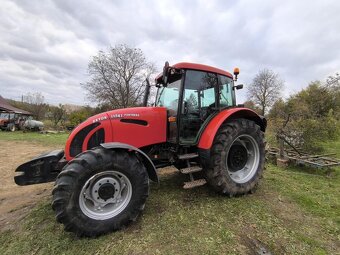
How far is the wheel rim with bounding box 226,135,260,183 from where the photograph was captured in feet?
12.8

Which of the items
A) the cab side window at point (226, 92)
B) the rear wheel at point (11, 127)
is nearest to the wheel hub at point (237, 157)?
the cab side window at point (226, 92)

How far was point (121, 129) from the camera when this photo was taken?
3.27 m

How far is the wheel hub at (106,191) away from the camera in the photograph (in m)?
2.70

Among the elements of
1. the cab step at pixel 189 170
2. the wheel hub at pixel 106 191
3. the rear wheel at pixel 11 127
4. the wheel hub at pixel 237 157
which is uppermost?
the rear wheel at pixel 11 127

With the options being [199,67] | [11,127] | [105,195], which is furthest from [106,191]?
[11,127]

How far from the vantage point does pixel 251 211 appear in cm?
324

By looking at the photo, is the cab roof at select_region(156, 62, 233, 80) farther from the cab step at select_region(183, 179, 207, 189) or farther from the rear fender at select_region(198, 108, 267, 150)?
the cab step at select_region(183, 179, 207, 189)

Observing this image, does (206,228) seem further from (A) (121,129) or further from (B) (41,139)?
(B) (41,139)

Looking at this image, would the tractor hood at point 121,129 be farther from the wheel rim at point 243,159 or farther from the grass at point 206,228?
the wheel rim at point 243,159

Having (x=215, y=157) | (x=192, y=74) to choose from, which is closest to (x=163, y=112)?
(x=192, y=74)

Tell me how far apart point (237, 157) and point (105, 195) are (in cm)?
236

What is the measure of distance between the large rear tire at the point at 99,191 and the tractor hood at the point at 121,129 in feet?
1.68

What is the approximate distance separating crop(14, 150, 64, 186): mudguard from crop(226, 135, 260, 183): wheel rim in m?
2.71

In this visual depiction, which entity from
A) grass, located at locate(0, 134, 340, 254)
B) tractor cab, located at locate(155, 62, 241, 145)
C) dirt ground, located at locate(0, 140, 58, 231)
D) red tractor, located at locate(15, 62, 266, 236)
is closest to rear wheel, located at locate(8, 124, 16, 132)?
dirt ground, located at locate(0, 140, 58, 231)
